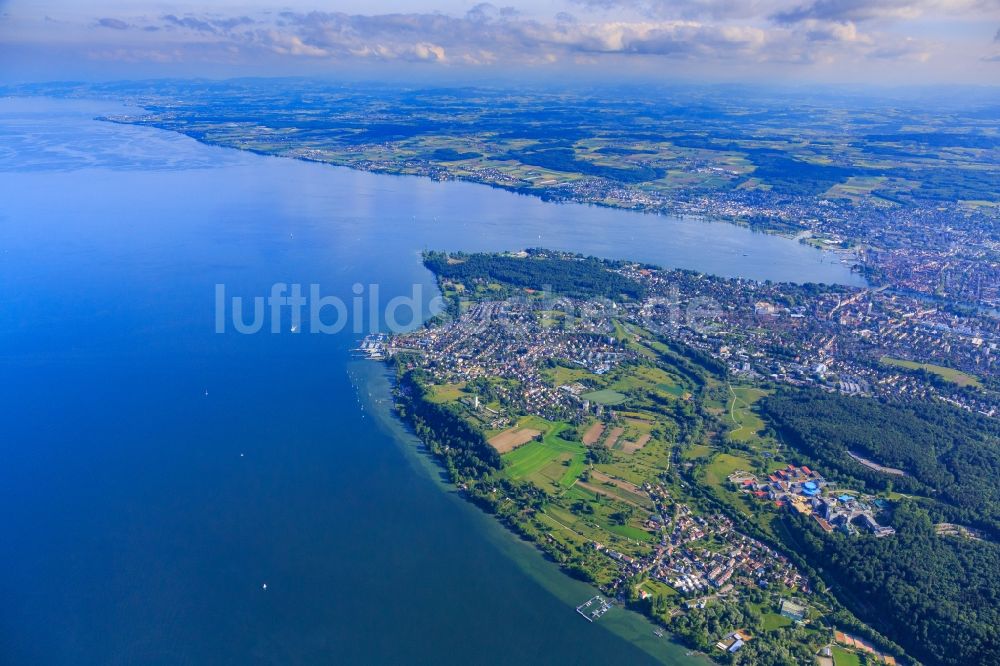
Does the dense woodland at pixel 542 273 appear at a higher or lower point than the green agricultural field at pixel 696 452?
higher

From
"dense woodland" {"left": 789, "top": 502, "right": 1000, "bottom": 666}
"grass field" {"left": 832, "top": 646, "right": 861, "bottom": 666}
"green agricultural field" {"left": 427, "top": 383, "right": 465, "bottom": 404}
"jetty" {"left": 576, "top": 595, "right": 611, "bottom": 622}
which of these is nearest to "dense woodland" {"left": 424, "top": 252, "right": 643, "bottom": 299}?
"green agricultural field" {"left": 427, "top": 383, "right": 465, "bottom": 404}

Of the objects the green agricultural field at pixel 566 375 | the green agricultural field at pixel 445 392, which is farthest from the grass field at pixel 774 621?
the green agricultural field at pixel 445 392

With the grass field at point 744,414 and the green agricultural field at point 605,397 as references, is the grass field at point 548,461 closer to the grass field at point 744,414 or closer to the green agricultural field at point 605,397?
the green agricultural field at point 605,397

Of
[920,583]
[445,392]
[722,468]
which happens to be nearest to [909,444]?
[722,468]

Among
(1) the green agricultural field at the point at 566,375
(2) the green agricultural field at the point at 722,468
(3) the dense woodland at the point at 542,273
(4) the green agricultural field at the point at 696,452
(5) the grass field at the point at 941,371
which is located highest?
(3) the dense woodland at the point at 542,273

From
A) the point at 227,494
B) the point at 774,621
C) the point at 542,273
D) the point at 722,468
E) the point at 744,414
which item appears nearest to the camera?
the point at 774,621

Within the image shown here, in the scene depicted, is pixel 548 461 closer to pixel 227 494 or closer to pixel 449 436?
pixel 449 436

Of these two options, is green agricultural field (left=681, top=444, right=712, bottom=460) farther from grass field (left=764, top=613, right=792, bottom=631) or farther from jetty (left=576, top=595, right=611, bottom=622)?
jetty (left=576, top=595, right=611, bottom=622)
